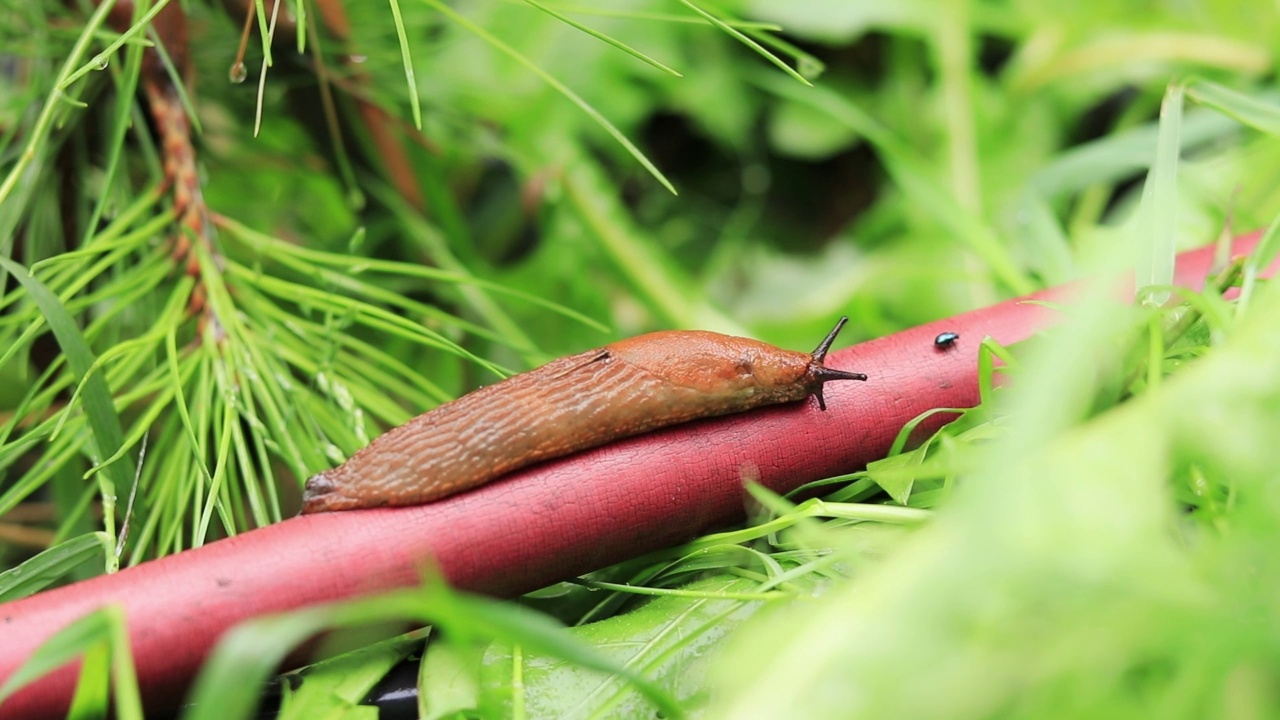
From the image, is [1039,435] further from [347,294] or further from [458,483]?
[347,294]

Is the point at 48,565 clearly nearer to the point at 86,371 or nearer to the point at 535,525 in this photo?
the point at 86,371

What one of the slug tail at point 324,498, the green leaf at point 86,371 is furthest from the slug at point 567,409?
the green leaf at point 86,371

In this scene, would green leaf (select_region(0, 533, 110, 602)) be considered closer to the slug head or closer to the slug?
the slug

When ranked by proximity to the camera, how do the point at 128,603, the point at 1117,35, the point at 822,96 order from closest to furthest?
1. the point at 128,603
2. the point at 822,96
3. the point at 1117,35

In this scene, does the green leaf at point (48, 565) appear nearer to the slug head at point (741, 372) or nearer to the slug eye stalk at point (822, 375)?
the slug head at point (741, 372)

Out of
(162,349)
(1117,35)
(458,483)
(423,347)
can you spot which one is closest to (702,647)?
(458,483)

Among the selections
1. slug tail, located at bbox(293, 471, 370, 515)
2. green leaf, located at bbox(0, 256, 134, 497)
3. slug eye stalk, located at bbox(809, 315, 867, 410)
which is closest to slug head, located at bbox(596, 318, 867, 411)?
slug eye stalk, located at bbox(809, 315, 867, 410)
